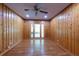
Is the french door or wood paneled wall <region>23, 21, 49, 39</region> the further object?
the french door

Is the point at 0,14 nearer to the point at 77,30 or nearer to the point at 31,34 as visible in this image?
the point at 77,30

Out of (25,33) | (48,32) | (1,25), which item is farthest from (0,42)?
(48,32)

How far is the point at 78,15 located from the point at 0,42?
3.60 meters

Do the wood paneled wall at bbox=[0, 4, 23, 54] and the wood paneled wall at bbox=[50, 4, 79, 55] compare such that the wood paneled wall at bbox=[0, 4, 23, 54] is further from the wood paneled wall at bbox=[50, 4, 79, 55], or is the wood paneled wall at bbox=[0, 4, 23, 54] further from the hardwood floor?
the wood paneled wall at bbox=[50, 4, 79, 55]

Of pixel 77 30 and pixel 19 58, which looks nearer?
pixel 19 58

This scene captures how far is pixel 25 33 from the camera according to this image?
1388 cm

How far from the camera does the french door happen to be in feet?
46.9

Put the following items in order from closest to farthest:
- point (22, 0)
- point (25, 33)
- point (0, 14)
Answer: point (22, 0) < point (0, 14) < point (25, 33)

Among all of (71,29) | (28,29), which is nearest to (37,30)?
(28,29)

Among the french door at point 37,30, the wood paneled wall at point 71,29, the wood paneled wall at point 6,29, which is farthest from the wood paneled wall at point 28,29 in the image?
the wood paneled wall at point 71,29

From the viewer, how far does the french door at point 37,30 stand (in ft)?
46.9

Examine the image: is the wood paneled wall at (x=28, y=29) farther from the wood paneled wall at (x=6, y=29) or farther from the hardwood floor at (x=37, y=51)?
the hardwood floor at (x=37, y=51)

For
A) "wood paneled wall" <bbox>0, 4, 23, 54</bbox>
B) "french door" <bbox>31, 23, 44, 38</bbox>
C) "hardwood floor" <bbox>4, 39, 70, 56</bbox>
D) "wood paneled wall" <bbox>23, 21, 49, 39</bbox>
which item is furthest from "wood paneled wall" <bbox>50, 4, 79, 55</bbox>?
"french door" <bbox>31, 23, 44, 38</bbox>

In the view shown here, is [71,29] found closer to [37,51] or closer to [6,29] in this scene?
[37,51]
